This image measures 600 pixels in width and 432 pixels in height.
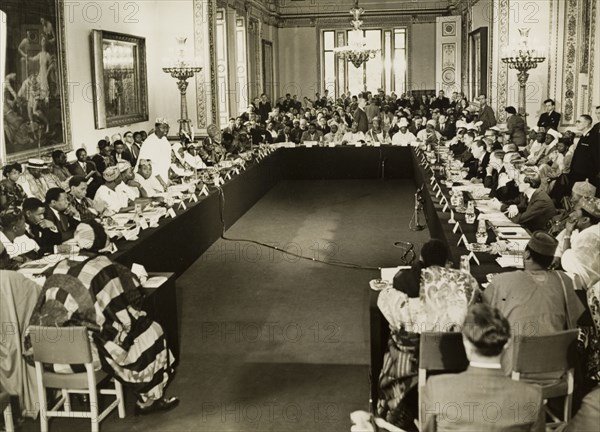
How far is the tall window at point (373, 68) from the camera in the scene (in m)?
25.2

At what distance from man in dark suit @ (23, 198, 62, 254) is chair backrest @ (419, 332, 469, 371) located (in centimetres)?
336

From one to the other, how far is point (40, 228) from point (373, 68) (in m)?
20.9

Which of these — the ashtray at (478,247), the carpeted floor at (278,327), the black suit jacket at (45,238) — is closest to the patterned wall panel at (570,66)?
the carpeted floor at (278,327)

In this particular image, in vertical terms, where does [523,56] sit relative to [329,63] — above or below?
below

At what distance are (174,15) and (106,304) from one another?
441 inches

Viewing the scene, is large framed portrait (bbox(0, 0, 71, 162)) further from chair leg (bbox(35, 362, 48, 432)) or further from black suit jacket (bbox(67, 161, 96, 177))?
chair leg (bbox(35, 362, 48, 432))

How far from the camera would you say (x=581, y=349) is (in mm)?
4277

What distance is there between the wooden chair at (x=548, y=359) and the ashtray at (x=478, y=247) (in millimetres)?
1862

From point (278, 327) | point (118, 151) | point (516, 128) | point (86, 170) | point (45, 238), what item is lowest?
point (278, 327)

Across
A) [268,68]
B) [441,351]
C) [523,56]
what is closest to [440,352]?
[441,351]

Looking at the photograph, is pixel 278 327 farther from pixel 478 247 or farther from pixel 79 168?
pixel 79 168

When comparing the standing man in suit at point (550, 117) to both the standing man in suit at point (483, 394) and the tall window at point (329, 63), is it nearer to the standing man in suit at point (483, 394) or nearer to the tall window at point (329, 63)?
the standing man in suit at point (483, 394)

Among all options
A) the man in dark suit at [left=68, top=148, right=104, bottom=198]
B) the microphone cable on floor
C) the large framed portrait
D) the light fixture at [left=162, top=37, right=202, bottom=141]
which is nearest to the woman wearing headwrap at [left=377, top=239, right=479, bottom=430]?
the microphone cable on floor

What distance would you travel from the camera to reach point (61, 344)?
13.2ft
